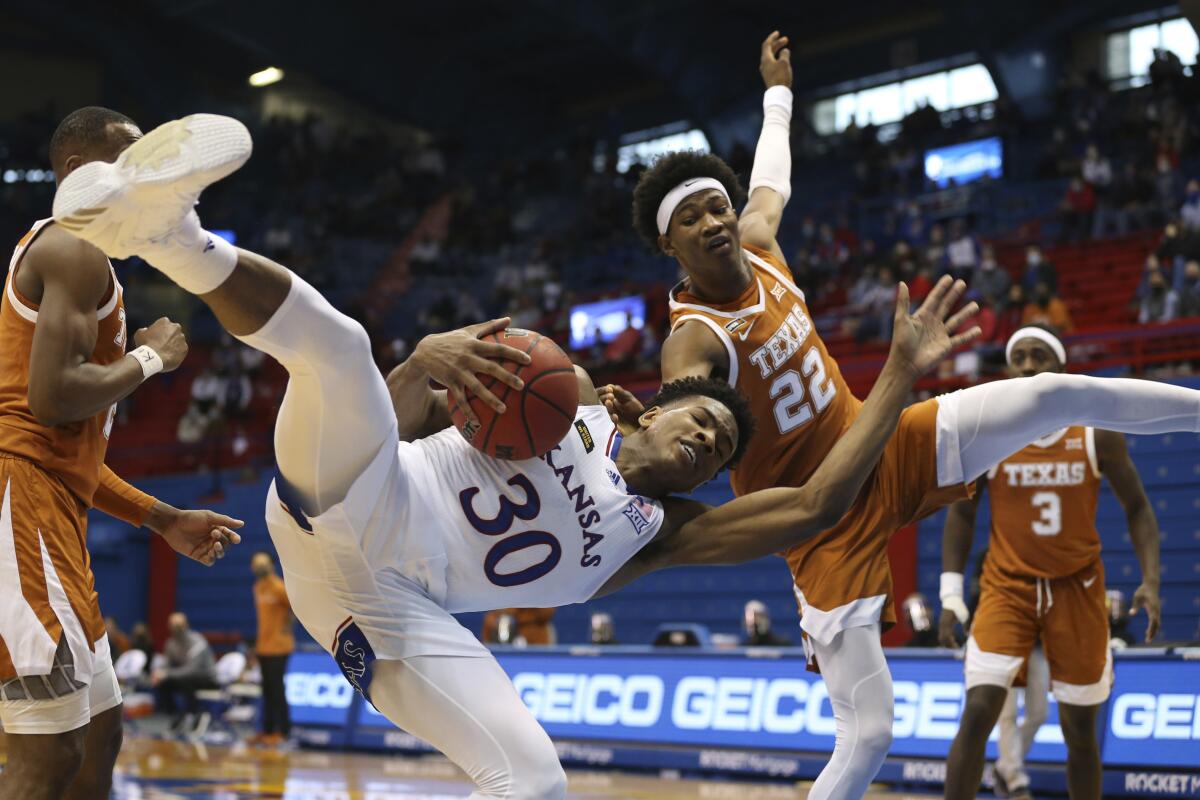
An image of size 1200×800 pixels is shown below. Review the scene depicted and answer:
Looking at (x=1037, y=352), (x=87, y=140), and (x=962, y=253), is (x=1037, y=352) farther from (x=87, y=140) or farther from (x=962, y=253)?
(x=962, y=253)

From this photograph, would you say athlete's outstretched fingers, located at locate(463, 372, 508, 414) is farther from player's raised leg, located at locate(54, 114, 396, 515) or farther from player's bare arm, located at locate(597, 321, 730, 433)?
player's bare arm, located at locate(597, 321, 730, 433)

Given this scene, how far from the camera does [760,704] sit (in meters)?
9.12

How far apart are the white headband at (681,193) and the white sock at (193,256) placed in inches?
81.6

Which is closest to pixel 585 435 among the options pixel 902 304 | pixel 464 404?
pixel 464 404

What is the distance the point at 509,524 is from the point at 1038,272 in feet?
43.7

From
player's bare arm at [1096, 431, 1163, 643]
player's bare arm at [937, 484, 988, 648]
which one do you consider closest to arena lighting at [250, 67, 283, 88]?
player's bare arm at [937, 484, 988, 648]

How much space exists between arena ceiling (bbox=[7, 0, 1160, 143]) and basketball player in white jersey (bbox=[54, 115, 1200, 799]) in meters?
20.6

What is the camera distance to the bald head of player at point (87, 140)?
3.69 meters

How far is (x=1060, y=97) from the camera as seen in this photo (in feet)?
68.7

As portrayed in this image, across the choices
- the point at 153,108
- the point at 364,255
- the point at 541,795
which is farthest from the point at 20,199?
the point at 541,795

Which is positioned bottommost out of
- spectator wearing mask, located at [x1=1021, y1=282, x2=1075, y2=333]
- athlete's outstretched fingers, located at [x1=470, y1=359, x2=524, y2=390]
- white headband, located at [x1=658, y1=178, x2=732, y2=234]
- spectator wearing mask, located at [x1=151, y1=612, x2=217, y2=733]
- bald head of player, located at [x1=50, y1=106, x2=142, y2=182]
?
spectator wearing mask, located at [x1=151, y1=612, x2=217, y2=733]

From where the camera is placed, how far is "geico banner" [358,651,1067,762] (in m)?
8.32

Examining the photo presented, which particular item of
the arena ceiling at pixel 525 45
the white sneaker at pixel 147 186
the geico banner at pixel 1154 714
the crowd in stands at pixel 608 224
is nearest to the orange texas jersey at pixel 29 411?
the white sneaker at pixel 147 186

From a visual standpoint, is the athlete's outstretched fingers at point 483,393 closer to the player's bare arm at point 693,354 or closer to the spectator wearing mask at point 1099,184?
the player's bare arm at point 693,354
